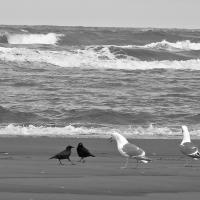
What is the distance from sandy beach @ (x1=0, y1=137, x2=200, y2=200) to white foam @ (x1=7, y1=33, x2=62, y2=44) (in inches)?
1149

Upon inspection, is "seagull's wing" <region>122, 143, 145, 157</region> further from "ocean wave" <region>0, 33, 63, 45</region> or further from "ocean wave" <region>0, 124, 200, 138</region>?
"ocean wave" <region>0, 33, 63, 45</region>

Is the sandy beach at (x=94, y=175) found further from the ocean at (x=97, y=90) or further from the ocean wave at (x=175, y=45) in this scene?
the ocean wave at (x=175, y=45)

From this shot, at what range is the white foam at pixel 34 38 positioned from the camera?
42438 mm

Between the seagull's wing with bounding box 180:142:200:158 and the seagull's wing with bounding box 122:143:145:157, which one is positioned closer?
the seagull's wing with bounding box 122:143:145:157

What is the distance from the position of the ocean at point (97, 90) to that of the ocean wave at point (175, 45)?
0.40ft

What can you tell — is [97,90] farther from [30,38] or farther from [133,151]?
[30,38]

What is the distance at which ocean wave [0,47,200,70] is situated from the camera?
3123 cm

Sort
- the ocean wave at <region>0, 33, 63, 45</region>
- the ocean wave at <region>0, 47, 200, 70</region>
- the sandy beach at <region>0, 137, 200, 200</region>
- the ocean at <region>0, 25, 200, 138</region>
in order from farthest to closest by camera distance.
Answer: the ocean wave at <region>0, 33, 63, 45</region>
the ocean wave at <region>0, 47, 200, 70</region>
the ocean at <region>0, 25, 200, 138</region>
the sandy beach at <region>0, 137, 200, 200</region>

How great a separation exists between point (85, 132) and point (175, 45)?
95.9 feet

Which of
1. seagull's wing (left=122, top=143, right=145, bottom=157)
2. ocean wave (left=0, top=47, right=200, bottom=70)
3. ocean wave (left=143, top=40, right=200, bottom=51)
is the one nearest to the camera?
seagull's wing (left=122, top=143, right=145, bottom=157)

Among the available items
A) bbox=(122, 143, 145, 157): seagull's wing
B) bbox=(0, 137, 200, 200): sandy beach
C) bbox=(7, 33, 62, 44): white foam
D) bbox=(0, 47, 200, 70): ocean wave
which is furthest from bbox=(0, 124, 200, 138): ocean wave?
bbox=(7, 33, 62, 44): white foam

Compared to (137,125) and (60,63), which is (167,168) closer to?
(137,125)

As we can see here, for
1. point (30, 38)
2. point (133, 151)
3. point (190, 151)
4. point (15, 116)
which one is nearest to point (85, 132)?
point (15, 116)

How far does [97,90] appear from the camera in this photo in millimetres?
22891
